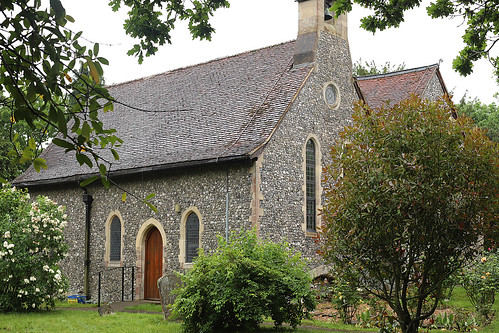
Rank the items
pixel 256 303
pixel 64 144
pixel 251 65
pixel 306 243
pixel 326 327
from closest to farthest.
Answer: pixel 64 144
pixel 256 303
pixel 326 327
pixel 306 243
pixel 251 65

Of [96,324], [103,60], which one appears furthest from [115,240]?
[103,60]

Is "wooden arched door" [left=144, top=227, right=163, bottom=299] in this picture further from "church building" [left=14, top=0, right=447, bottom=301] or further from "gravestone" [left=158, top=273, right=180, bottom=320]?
"gravestone" [left=158, top=273, right=180, bottom=320]

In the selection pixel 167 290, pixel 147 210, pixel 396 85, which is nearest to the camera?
pixel 167 290

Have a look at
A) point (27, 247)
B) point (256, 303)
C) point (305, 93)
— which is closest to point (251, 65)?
point (305, 93)

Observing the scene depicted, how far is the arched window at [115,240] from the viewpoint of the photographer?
836 inches

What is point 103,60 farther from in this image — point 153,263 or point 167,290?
point 153,263

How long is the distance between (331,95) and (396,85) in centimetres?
813

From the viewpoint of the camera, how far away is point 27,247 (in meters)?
16.0

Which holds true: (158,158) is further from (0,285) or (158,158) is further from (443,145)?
(443,145)

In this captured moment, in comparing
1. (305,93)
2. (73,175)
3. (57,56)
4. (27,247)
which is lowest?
(27,247)

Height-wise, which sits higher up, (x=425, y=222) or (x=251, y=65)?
(x=251, y=65)

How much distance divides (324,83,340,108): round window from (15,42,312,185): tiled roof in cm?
120

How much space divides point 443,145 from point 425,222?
4.16 ft

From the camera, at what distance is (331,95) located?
20391mm
